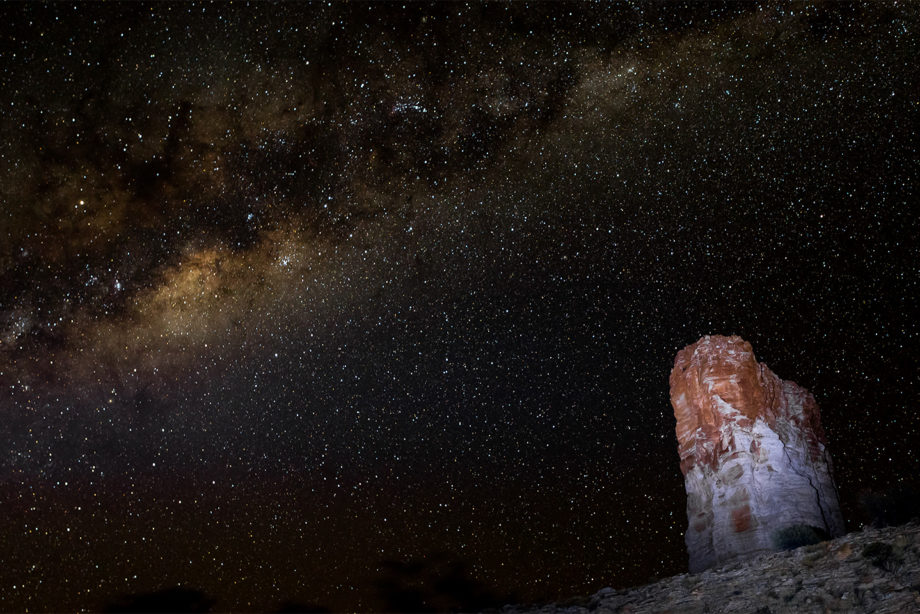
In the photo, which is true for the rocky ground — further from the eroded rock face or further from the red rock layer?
the red rock layer

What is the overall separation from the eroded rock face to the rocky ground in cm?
482

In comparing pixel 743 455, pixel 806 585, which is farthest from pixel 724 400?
pixel 806 585

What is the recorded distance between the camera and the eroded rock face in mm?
19188

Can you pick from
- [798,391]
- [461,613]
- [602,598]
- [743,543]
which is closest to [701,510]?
[743,543]

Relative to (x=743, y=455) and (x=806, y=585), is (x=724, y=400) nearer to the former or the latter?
(x=743, y=455)

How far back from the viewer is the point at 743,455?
66.4 ft

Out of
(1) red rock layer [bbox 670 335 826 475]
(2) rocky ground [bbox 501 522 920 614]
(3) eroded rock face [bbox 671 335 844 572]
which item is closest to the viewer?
(2) rocky ground [bbox 501 522 920 614]

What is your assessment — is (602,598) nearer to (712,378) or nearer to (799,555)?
(799,555)

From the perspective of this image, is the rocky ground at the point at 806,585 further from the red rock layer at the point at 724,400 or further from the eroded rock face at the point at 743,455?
the red rock layer at the point at 724,400

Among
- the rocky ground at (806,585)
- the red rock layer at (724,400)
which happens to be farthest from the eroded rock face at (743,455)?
the rocky ground at (806,585)

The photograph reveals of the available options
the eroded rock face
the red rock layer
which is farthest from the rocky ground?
the red rock layer

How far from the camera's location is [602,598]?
1519 cm

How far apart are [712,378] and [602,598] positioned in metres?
9.14

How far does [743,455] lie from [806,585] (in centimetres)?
869
